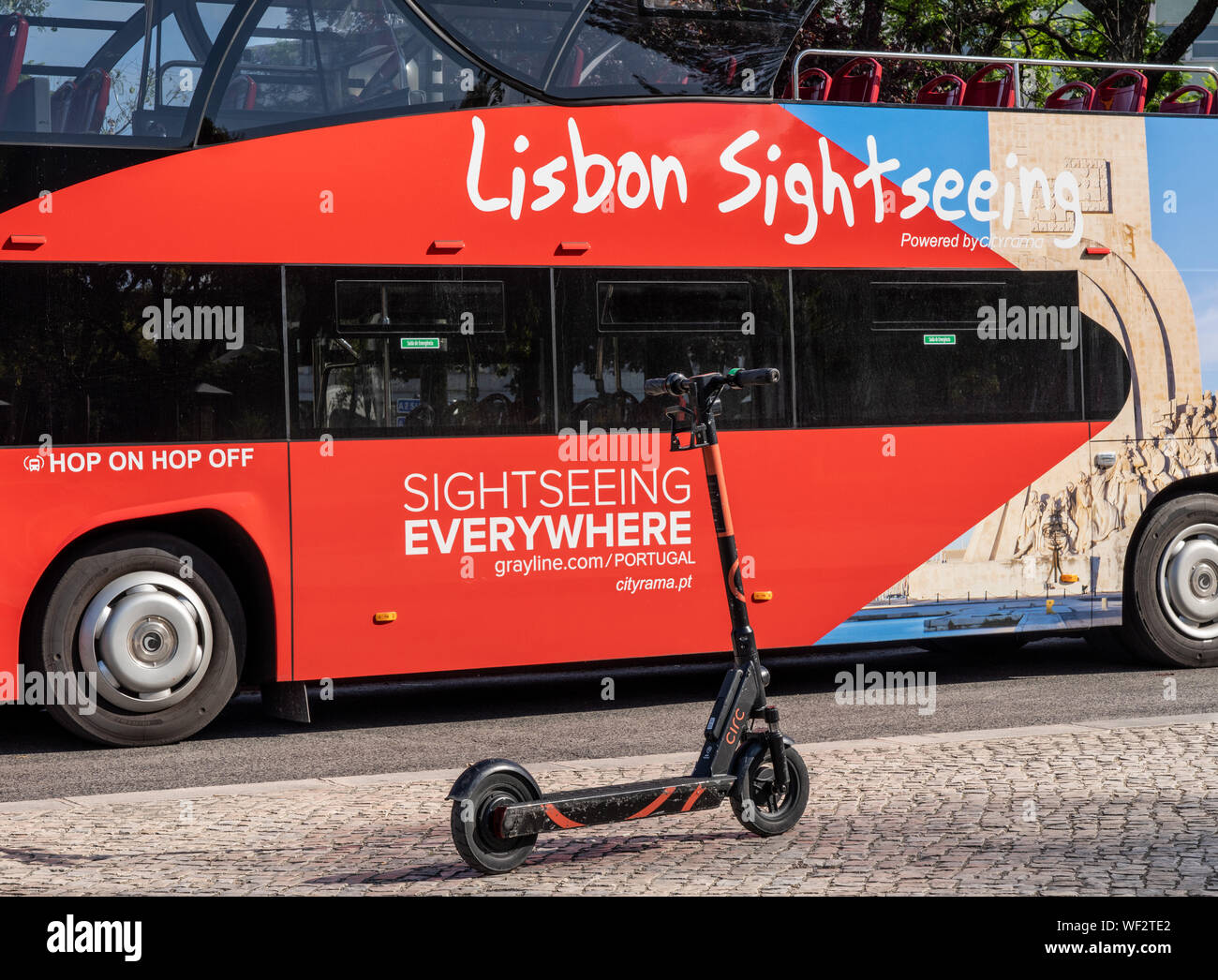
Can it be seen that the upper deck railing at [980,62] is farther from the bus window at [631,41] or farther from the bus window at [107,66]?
the bus window at [107,66]

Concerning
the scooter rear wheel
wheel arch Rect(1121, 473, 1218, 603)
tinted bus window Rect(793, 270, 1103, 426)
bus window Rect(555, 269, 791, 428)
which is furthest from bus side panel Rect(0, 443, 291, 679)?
wheel arch Rect(1121, 473, 1218, 603)

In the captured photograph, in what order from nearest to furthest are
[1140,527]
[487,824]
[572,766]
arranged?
[487,824] < [572,766] < [1140,527]

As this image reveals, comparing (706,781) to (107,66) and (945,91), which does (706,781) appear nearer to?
(107,66)

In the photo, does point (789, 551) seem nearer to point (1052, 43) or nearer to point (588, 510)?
point (588, 510)

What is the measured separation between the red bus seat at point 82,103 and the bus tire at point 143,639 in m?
2.18

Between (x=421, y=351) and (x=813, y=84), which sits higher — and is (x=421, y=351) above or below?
below

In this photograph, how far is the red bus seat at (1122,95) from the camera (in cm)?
1130

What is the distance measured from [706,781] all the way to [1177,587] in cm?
663

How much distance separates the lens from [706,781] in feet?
18.5

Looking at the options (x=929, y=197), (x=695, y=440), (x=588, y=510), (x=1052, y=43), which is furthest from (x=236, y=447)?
(x=1052, y=43)

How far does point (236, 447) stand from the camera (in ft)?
28.6

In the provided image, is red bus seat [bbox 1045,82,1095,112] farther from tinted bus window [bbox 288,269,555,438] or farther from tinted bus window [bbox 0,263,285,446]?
tinted bus window [bbox 0,263,285,446]

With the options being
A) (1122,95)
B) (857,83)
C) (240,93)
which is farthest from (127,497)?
(1122,95)

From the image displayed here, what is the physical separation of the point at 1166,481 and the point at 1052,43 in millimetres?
16074
